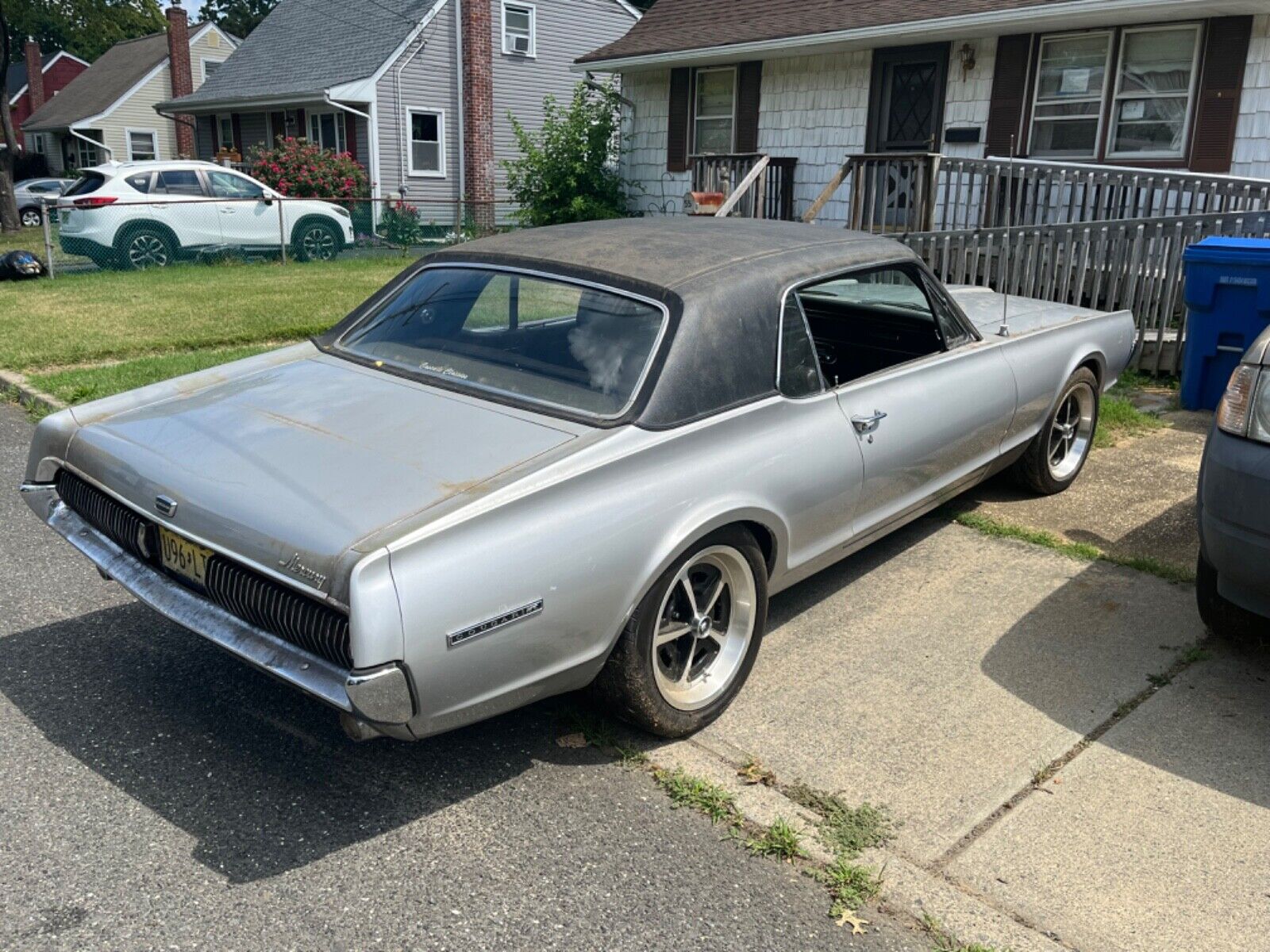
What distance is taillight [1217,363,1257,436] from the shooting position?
11.9 feet

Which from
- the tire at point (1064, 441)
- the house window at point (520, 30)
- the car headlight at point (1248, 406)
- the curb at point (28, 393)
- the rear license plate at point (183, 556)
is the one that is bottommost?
the curb at point (28, 393)

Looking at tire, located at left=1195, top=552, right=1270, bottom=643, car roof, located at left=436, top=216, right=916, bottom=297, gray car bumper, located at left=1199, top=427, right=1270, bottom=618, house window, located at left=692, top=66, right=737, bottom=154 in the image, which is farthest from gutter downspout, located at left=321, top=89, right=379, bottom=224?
gray car bumper, located at left=1199, top=427, right=1270, bottom=618

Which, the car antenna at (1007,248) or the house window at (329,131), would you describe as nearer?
the car antenna at (1007,248)

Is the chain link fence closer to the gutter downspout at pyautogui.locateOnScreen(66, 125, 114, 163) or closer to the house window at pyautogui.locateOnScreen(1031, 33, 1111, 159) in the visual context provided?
the house window at pyautogui.locateOnScreen(1031, 33, 1111, 159)

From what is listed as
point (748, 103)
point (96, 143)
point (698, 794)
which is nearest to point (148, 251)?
point (748, 103)

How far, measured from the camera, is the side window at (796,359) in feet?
12.6

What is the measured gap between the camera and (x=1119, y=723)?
356cm

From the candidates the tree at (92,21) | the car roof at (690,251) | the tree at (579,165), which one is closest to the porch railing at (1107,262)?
the car roof at (690,251)

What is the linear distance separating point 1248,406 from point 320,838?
3.19 meters

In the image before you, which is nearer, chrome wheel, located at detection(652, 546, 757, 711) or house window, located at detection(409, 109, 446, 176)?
chrome wheel, located at detection(652, 546, 757, 711)

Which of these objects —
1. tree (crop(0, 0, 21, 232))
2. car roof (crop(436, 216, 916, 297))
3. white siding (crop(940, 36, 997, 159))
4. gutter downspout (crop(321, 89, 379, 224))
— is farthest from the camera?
Answer: gutter downspout (crop(321, 89, 379, 224))

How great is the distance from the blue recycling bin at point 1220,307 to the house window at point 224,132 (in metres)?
28.3

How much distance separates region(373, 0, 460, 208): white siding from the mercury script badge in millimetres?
23625

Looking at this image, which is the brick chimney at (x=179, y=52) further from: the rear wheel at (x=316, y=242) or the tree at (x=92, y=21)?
the tree at (x=92, y=21)
